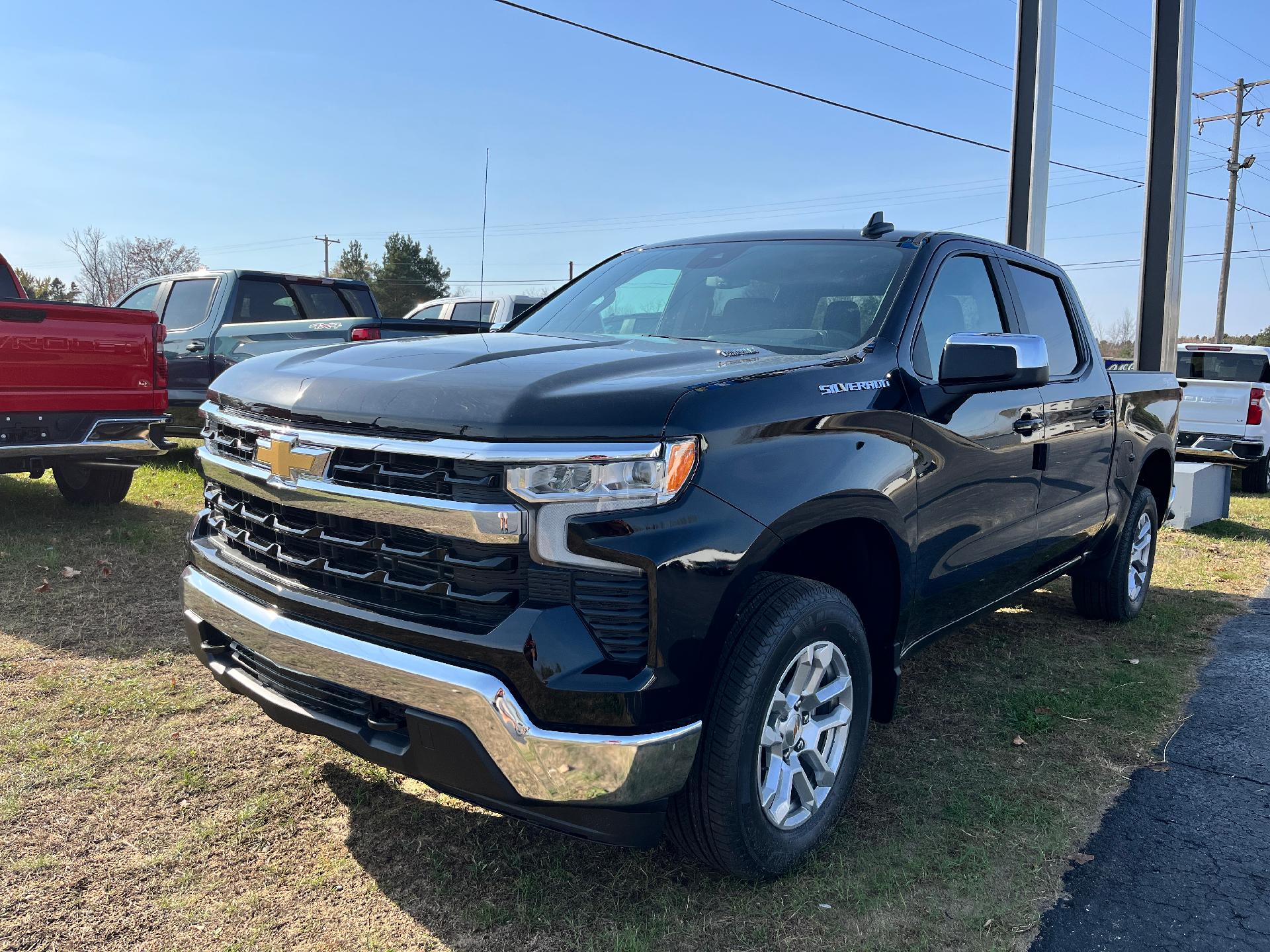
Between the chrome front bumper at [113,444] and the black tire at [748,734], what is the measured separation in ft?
17.4

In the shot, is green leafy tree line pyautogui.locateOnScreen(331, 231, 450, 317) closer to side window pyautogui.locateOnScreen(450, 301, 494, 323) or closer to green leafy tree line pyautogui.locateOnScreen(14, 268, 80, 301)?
green leafy tree line pyautogui.locateOnScreen(14, 268, 80, 301)

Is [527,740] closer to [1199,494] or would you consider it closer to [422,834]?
[422,834]

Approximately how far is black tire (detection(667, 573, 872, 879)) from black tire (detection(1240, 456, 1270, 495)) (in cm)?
1222

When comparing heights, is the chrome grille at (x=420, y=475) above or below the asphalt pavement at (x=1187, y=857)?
above

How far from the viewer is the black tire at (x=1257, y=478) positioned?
40.9ft

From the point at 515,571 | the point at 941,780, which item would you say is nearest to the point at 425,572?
the point at 515,571

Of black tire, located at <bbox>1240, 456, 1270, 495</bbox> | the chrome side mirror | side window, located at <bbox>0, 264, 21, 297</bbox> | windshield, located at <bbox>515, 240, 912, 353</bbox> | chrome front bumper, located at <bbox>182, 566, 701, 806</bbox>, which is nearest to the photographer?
chrome front bumper, located at <bbox>182, 566, 701, 806</bbox>

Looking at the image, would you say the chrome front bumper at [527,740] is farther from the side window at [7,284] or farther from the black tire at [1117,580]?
the side window at [7,284]

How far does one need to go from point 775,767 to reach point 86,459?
553 centimetres

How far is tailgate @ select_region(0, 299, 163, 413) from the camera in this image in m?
5.92

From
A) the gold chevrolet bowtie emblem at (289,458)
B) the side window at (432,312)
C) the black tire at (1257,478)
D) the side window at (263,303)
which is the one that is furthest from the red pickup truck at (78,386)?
the black tire at (1257,478)

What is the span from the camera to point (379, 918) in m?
2.54

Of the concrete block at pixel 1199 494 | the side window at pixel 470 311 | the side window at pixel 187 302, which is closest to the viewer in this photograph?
the concrete block at pixel 1199 494

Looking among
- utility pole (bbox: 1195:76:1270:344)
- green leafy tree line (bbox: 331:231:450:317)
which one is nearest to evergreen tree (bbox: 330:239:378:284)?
green leafy tree line (bbox: 331:231:450:317)
